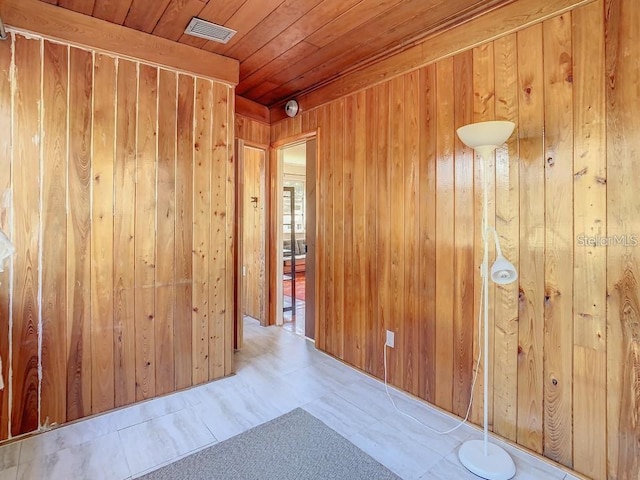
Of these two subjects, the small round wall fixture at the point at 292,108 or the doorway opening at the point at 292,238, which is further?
the doorway opening at the point at 292,238

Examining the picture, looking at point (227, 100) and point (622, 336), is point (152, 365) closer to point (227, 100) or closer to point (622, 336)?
point (227, 100)

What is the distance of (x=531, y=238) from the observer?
189 cm

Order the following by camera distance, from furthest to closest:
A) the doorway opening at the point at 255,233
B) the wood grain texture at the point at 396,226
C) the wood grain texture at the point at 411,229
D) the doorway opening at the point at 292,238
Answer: the doorway opening at the point at 255,233 → the doorway opening at the point at 292,238 → the wood grain texture at the point at 396,226 → the wood grain texture at the point at 411,229

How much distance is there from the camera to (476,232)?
2135 millimetres

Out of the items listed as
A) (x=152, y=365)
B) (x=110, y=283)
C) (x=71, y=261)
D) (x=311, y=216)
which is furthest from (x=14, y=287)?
(x=311, y=216)

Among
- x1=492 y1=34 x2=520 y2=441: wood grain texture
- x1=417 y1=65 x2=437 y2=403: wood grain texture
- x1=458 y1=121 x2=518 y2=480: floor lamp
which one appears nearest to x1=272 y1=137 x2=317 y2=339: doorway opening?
x1=417 y1=65 x2=437 y2=403: wood grain texture

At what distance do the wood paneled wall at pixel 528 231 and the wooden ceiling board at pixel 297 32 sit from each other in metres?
0.70

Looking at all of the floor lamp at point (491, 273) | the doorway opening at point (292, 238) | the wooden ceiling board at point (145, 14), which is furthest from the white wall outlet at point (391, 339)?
the wooden ceiling board at point (145, 14)

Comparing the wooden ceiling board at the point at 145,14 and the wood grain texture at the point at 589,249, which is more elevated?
the wooden ceiling board at the point at 145,14

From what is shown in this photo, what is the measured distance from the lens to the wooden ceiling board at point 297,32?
204 cm

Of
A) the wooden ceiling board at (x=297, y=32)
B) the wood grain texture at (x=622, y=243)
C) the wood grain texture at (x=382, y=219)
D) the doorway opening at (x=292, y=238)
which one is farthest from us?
the doorway opening at (x=292, y=238)

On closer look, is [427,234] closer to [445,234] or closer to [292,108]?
[445,234]

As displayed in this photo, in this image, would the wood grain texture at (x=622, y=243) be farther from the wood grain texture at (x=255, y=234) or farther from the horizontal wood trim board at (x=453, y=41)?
the wood grain texture at (x=255, y=234)

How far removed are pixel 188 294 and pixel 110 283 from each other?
0.54m
